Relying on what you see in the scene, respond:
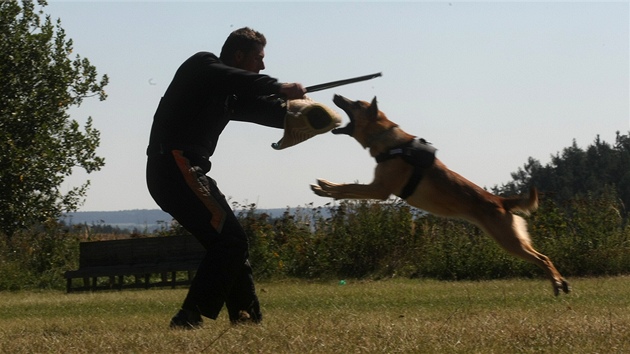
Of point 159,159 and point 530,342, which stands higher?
point 159,159

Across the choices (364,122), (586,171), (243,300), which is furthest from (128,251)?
(586,171)

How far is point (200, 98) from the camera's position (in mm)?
6172

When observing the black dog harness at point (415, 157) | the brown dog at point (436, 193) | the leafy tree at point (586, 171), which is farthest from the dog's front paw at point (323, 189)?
the leafy tree at point (586, 171)

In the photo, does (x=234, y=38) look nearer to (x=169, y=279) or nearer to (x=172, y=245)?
(x=172, y=245)

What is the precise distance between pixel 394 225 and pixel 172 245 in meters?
3.54

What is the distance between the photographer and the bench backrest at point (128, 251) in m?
14.0

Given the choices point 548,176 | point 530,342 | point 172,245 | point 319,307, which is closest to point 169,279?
point 172,245

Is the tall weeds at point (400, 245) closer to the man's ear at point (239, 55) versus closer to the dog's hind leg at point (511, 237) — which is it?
the dog's hind leg at point (511, 237)

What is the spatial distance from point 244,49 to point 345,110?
1764 millimetres

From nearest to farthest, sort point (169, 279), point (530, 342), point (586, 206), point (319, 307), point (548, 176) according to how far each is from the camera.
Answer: point (530, 342) < point (319, 307) < point (586, 206) < point (169, 279) < point (548, 176)

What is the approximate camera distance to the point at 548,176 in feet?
145

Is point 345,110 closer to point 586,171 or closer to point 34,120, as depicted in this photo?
point 34,120

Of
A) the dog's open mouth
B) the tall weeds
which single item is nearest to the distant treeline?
the tall weeds

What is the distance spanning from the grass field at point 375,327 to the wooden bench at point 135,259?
3.14 meters
